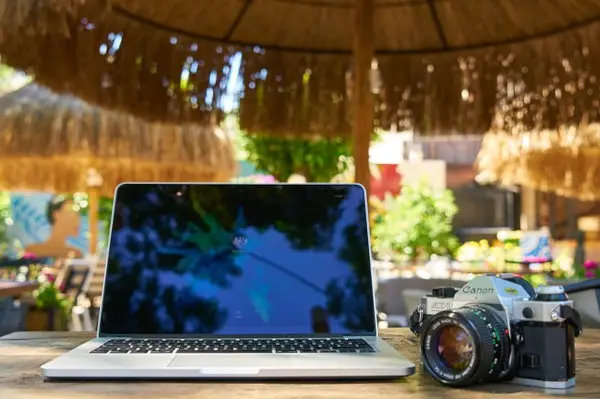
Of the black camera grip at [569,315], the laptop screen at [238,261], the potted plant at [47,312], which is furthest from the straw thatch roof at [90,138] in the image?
the black camera grip at [569,315]

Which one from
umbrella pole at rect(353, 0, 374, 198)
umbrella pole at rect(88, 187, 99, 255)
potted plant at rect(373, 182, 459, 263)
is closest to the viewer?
umbrella pole at rect(353, 0, 374, 198)

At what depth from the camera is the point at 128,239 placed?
3.43 feet

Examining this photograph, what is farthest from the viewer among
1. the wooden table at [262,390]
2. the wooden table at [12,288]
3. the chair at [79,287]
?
the chair at [79,287]

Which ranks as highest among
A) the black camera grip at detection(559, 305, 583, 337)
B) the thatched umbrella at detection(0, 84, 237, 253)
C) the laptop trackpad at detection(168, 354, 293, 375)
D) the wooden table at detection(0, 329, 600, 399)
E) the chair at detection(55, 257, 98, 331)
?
the thatched umbrella at detection(0, 84, 237, 253)

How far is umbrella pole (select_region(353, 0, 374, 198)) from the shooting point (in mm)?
2434

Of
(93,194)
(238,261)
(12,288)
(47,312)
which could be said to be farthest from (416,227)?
(238,261)

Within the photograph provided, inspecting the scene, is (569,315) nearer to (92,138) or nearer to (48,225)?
(92,138)

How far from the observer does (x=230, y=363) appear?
0.81 meters

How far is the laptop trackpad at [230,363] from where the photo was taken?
2.54 feet

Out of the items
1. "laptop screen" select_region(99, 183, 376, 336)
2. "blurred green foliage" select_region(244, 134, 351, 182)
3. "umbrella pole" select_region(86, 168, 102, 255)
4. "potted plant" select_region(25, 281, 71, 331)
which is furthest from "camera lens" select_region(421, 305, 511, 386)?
"umbrella pole" select_region(86, 168, 102, 255)

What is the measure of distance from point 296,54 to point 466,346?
2.53 meters

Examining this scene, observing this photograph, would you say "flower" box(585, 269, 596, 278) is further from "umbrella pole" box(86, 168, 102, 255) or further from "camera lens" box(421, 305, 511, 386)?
"umbrella pole" box(86, 168, 102, 255)

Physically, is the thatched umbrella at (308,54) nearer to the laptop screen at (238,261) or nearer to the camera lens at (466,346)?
the laptop screen at (238,261)

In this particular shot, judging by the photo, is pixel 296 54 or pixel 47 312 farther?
pixel 47 312
